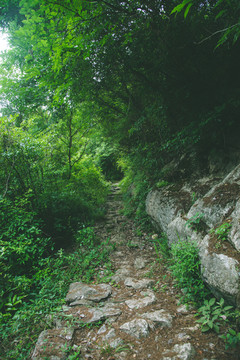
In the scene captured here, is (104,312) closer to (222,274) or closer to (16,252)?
(222,274)

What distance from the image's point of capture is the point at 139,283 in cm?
333

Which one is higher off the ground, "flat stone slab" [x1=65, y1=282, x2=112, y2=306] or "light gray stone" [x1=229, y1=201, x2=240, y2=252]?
"light gray stone" [x1=229, y1=201, x2=240, y2=252]

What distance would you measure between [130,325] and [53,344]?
104cm

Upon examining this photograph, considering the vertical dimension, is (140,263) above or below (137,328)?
below

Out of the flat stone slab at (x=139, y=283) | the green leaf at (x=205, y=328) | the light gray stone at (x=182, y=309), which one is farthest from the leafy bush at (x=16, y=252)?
the green leaf at (x=205, y=328)

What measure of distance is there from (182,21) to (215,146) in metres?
2.85

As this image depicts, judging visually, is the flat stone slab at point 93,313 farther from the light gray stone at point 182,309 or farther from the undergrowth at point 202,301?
the undergrowth at point 202,301

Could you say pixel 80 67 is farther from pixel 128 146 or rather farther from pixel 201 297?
pixel 201 297

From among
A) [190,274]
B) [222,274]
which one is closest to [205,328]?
[222,274]

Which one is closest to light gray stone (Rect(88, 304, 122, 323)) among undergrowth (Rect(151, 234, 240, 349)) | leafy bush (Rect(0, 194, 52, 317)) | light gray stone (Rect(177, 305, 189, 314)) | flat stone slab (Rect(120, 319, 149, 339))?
flat stone slab (Rect(120, 319, 149, 339))

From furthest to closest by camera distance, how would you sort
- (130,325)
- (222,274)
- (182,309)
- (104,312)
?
(104,312) < (182,309) < (130,325) < (222,274)

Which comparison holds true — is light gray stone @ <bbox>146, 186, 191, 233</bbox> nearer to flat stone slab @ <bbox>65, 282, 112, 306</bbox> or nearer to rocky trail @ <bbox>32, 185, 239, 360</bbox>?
rocky trail @ <bbox>32, 185, 239, 360</bbox>

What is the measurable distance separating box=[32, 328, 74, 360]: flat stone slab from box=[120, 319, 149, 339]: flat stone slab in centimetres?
76

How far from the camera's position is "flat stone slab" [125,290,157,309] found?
2.71 metres
